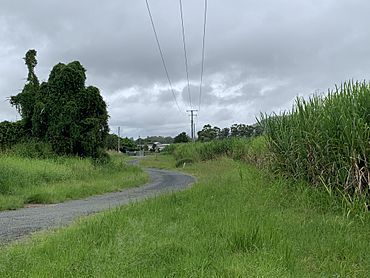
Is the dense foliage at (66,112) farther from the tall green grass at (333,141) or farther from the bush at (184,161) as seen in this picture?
the tall green grass at (333,141)

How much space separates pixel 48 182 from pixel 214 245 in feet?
48.8

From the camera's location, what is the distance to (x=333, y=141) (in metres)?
7.96

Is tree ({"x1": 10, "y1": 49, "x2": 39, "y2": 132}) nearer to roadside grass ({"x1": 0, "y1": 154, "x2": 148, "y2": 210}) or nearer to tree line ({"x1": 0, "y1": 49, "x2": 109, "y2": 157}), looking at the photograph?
tree line ({"x1": 0, "y1": 49, "x2": 109, "y2": 157})

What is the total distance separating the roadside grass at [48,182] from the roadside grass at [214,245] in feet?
26.3

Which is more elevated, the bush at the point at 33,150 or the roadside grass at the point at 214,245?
the bush at the point at 33,150

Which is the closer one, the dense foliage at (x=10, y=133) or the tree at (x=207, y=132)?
the dense foliage at (x=10, y=133)

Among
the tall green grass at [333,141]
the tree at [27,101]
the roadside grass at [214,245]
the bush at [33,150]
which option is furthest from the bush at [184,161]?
the roadside grass at [214,245]

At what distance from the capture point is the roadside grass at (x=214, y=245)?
473cm

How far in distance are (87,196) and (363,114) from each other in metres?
12.8

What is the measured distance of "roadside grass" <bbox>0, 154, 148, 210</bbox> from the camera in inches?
604

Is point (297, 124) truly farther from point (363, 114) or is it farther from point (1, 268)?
point (1, 268)

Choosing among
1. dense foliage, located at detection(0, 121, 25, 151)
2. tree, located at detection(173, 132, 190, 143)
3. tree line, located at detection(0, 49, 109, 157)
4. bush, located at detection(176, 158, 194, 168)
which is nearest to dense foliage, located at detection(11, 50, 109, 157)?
tree line, located at detection(0, 49, 109, 157)

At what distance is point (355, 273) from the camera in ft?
15.2

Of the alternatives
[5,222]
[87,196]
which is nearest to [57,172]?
[87,196]
